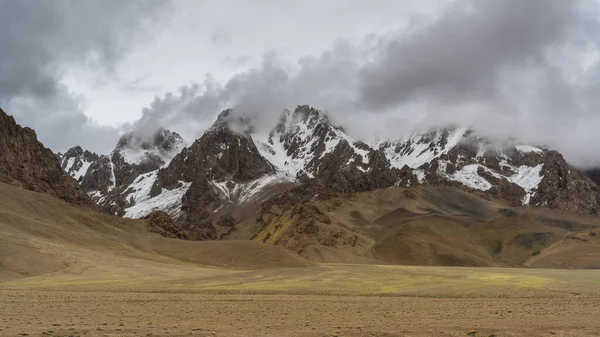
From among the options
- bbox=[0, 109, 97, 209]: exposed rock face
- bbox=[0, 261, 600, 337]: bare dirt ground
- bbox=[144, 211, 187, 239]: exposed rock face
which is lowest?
bbox=[0, 261, 600, 337]: bare dirt ground

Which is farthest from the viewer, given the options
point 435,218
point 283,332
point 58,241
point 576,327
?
point 435,218

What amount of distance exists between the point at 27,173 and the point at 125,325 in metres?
139

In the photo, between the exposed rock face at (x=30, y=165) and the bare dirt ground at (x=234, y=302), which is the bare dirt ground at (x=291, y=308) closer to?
the bare dirt ground at (x=234, y=302)

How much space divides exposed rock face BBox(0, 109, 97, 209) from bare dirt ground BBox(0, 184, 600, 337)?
5347 centimetres

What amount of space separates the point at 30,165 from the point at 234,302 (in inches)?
5406

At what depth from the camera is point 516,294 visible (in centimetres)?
4784

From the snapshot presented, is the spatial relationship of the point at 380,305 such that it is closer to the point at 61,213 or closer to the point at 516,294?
the point at 516,294

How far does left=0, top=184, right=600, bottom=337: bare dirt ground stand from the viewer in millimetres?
25625

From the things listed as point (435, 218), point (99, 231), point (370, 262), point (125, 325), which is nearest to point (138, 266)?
point (99, 231)

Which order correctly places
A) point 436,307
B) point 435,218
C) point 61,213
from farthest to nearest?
point 435,218
point 61,213
point 436,307

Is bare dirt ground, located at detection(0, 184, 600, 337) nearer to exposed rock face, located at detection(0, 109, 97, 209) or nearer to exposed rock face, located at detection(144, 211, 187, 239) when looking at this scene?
exposed rock face, located at detection(144, 211, 187, 239)

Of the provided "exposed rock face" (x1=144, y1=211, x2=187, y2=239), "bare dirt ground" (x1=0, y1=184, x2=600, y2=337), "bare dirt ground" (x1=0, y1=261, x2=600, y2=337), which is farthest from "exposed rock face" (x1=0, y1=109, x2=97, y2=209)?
"bare dirt ground" (x1=0, y1=261, x2=600, y2=337)

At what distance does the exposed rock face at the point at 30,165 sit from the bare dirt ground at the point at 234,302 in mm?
53474

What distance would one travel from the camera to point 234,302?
40344 mm
